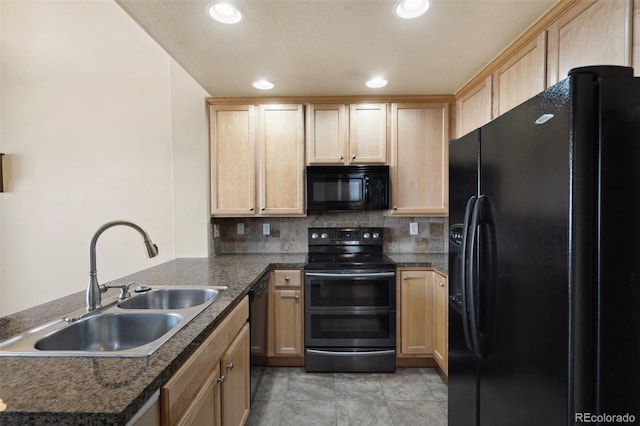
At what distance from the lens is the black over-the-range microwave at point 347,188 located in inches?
105

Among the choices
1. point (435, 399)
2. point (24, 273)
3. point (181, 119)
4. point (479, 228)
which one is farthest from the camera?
point (24, 273)

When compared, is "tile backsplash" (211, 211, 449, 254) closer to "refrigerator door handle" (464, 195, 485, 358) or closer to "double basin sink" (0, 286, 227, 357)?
"double basin sink" (0, 286, 227, 357)

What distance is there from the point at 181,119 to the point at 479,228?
2.56 meters

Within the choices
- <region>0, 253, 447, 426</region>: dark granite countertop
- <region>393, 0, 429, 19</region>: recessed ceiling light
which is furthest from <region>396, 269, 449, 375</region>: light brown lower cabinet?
<region>393, 0, 429, 19</region>: recessed ceiling light

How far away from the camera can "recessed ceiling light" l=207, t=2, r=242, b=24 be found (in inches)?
58.2

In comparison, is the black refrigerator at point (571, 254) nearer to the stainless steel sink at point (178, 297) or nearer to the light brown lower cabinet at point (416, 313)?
the stainless steel sink at point (178, 297)

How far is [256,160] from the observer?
2.73 metres

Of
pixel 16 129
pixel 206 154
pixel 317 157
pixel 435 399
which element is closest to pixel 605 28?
pixel 317 157

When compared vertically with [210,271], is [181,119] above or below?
above

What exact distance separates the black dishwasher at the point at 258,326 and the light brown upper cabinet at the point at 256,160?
28.3 inches

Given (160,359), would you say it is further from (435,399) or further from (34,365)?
(435,399)

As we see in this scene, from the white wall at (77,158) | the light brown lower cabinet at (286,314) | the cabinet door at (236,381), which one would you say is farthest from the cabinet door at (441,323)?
the white wall at (77,158)

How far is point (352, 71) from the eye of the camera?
221 cm

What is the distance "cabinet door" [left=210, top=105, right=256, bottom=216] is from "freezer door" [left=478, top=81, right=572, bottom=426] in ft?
6.75
